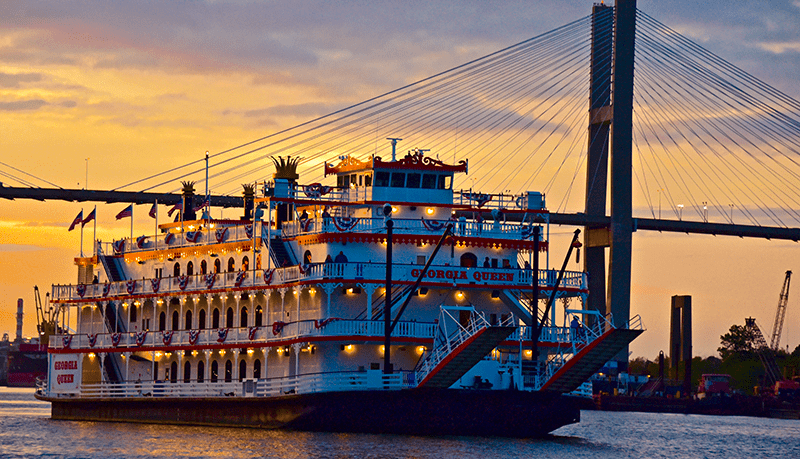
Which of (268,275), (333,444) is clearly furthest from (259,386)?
(333,444)

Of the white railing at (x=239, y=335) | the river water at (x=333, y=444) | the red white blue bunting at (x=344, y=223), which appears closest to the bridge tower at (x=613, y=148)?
the river water at (x=333, y=444)

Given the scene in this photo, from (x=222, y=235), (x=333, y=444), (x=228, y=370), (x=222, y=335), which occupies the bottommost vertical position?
(x=333, y=444)

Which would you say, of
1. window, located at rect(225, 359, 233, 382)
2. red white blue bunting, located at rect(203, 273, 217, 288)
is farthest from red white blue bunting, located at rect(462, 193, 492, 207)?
window, located at rect(225, 359, 233, 382)

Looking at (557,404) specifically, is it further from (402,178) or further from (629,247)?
(629,247)

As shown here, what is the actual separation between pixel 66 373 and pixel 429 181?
18.6 meters

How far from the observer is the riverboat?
43344 mm

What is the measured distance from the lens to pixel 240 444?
138ft

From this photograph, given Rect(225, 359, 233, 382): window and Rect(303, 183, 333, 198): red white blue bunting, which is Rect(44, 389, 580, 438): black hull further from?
Rect(303, 183, 333, 198): red white blue bunting

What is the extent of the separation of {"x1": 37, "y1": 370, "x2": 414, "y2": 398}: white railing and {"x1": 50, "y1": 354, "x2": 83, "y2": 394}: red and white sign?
42cm

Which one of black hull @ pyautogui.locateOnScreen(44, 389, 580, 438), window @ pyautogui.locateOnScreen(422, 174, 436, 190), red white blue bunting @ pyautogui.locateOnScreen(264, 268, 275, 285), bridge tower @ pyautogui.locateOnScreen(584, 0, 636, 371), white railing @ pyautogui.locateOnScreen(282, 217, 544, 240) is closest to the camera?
black hull @ pyautogui.locateOnScreen(44, 389, 580, 438)

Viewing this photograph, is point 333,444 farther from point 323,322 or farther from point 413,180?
point 413,180

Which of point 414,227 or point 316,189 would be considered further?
point 316,189

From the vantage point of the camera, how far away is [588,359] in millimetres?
44438

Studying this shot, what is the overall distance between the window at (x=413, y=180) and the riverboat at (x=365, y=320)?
2.0 inches
